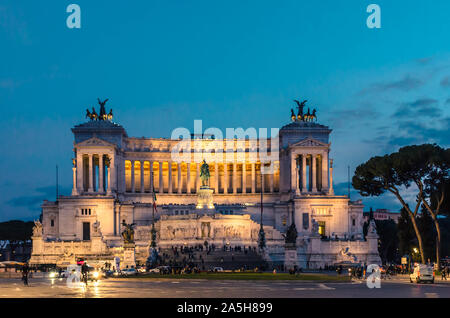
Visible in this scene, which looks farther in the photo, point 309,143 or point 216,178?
point 216,178

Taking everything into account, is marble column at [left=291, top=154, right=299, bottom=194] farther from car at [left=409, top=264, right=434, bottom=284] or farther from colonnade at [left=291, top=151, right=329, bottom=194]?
car at [left=409, top=264, right=434, bottom=284]

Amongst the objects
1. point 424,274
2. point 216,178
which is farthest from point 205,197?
point 424,274

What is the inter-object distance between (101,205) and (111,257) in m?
30.4

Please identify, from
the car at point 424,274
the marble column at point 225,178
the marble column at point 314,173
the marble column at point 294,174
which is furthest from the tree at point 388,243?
the car at point 424,274

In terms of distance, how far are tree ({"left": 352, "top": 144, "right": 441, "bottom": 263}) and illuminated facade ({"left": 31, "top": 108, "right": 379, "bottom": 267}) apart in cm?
1673

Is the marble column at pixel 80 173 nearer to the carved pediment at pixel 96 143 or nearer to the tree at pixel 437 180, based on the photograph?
the carved pediment at pixel 96 143

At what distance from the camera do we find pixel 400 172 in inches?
3745

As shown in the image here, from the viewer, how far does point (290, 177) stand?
14338 centimetres

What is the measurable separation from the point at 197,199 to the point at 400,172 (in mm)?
54937

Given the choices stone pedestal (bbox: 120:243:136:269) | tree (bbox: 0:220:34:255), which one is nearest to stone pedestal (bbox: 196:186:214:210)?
stone pedestal (bbox: 120:243:136:269)

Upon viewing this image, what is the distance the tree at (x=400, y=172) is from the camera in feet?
305

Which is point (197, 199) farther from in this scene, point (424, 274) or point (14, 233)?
point (424, 274)
